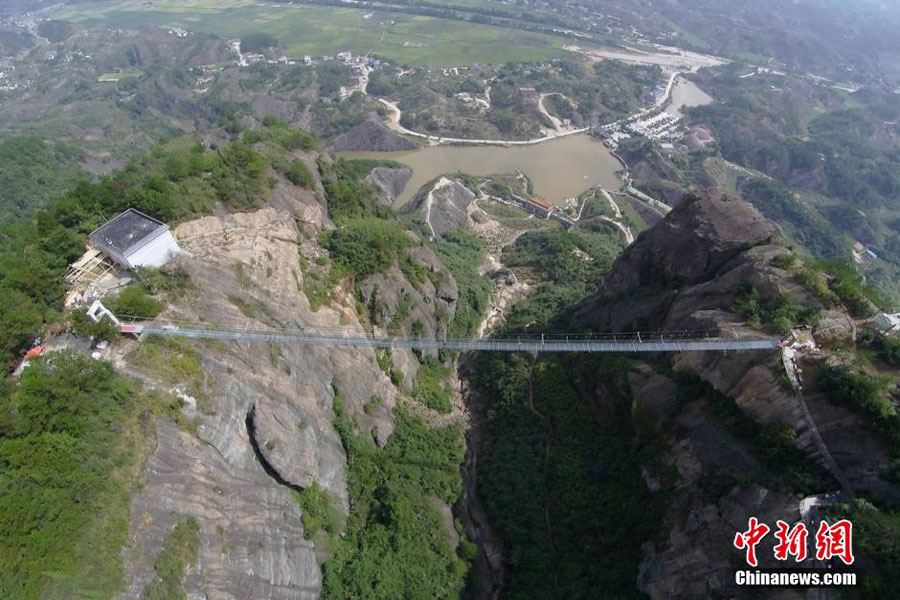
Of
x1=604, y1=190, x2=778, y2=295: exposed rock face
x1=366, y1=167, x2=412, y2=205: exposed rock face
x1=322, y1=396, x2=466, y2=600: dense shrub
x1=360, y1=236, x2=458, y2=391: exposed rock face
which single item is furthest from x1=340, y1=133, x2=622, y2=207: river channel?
x1=322, y1=396, x2=466, y2=600: dense shrub

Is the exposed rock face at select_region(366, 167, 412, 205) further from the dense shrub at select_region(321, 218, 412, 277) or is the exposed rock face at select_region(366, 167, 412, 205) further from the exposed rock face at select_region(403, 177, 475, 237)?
the dense shrub at select_region(321, 218, 412, 277)

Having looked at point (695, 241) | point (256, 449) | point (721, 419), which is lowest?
point (256, 449)

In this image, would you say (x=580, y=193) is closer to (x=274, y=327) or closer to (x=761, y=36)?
(x=274, y=327)

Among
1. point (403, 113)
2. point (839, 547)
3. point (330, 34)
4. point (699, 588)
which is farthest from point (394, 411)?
point (330, 34)

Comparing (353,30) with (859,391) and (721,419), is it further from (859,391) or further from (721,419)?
(859,391)
